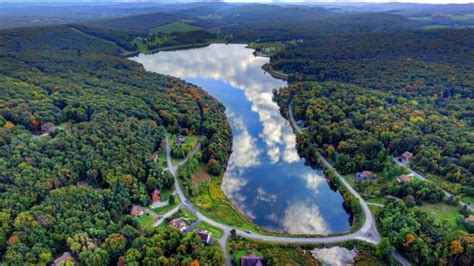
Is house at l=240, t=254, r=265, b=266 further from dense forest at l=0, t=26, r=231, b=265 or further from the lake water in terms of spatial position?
Answer: the lake water

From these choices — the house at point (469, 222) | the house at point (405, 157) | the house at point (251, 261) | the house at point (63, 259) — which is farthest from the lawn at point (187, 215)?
the house at point (405, 157)

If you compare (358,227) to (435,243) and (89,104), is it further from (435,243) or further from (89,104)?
(89,104)

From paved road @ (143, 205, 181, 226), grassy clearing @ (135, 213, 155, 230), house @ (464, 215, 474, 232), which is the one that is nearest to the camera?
house @ (464, 215, 474, 232)

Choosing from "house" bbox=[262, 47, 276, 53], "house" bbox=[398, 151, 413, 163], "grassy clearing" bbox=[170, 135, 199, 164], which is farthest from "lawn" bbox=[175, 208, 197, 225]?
"house" bbox=[262, 47, 276, 53]

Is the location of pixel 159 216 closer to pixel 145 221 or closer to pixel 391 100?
pixel 145 221

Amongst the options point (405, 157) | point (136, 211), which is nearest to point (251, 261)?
point (136, 211)

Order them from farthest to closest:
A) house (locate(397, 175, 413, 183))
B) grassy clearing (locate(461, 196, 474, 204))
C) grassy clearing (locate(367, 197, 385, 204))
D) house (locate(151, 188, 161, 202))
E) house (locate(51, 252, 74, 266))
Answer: house (locate(397, 175, 413, 183)) < grassy clearing (locate(367, 197, 385, 204)) < house (locate(151, 188, 161, 202)) < grassy clearing (locate(461, 196, 474, 204)) < house (locate(51, 252, 74, 266))
